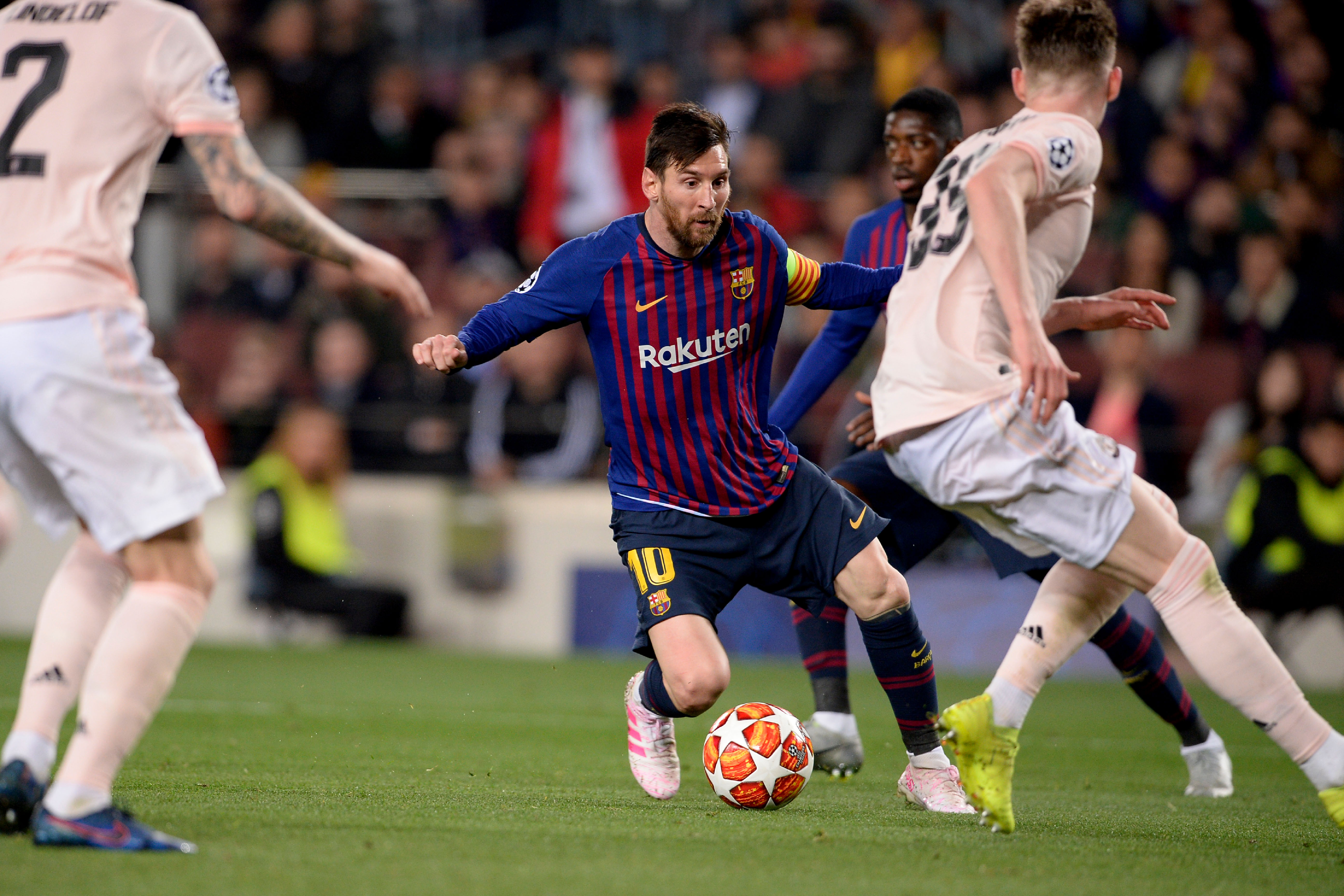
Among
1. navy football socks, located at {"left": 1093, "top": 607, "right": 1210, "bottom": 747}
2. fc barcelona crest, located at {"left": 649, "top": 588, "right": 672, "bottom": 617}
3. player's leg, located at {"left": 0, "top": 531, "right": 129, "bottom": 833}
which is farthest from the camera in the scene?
navy football socks, located at {"left": 1093, "top": 607, "right": 1210, "bottom": 747}

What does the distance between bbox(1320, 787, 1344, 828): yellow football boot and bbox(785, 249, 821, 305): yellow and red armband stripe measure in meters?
2.09

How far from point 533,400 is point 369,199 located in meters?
3.16

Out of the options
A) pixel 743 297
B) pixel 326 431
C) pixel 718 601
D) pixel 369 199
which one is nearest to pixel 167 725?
pixel 718 601

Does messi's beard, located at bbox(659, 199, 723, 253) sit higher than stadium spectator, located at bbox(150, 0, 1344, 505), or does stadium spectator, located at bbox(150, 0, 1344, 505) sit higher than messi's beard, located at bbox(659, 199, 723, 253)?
messi's beard, located at bbox(659, 199, 723, 253)

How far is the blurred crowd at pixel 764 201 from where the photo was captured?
10969 millimetres

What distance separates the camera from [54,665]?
377cm

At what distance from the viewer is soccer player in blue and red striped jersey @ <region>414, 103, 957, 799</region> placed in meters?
4.71

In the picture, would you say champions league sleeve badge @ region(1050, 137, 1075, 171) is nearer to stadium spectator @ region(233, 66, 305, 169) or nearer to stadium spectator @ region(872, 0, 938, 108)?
stadium spectator @ region(872, 0, 938, 108)

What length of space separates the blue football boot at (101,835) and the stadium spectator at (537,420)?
7796mm

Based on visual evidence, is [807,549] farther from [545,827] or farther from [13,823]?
[13,823]

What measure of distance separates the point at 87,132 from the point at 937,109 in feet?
10.6

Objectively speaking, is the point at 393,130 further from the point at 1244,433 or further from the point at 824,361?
the point at 824,361

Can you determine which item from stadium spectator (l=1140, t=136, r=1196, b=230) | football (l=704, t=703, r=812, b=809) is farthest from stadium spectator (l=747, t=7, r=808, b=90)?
football (l=704, t=703, r=812, b=809)

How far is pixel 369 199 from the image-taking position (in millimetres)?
13414
